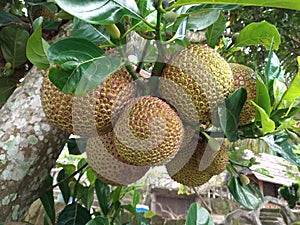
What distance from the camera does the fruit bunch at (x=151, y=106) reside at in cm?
49

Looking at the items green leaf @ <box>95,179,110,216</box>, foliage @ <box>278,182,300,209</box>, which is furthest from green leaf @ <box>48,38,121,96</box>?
foliage @ <box>278,182,300,209</box>

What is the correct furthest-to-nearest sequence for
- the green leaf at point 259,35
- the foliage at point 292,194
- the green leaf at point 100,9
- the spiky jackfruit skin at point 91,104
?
the foliage at point 292,194 < the green leaf at point 259,35 < the spiky jackfruit skin at point 91,104 < the green leaf at point 100,9

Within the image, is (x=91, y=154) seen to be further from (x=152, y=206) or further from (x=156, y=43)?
(x=152, y=206)

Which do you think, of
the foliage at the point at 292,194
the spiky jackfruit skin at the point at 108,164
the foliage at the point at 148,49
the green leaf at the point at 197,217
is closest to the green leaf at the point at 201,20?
the foliage at the point at 148,49

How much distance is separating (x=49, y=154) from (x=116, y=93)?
25 centimetres

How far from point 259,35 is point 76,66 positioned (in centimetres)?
32

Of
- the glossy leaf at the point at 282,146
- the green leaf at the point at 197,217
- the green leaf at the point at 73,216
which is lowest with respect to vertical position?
the green leaf at the point at 73,216

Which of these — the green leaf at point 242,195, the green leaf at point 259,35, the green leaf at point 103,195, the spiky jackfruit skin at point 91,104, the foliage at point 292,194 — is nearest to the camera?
the spiky jackfruit skin at point 91,104

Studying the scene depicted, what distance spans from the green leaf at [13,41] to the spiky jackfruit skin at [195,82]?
1.37 ft

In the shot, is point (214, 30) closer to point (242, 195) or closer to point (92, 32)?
point (92, 32)

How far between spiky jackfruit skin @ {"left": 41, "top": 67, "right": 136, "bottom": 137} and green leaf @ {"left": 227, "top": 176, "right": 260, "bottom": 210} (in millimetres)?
378

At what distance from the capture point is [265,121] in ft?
1.72

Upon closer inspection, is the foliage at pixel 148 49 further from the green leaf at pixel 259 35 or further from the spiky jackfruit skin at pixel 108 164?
the spiky jackfruit skin at pixel 108 164

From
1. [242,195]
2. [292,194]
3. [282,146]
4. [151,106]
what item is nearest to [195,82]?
[151,106]
